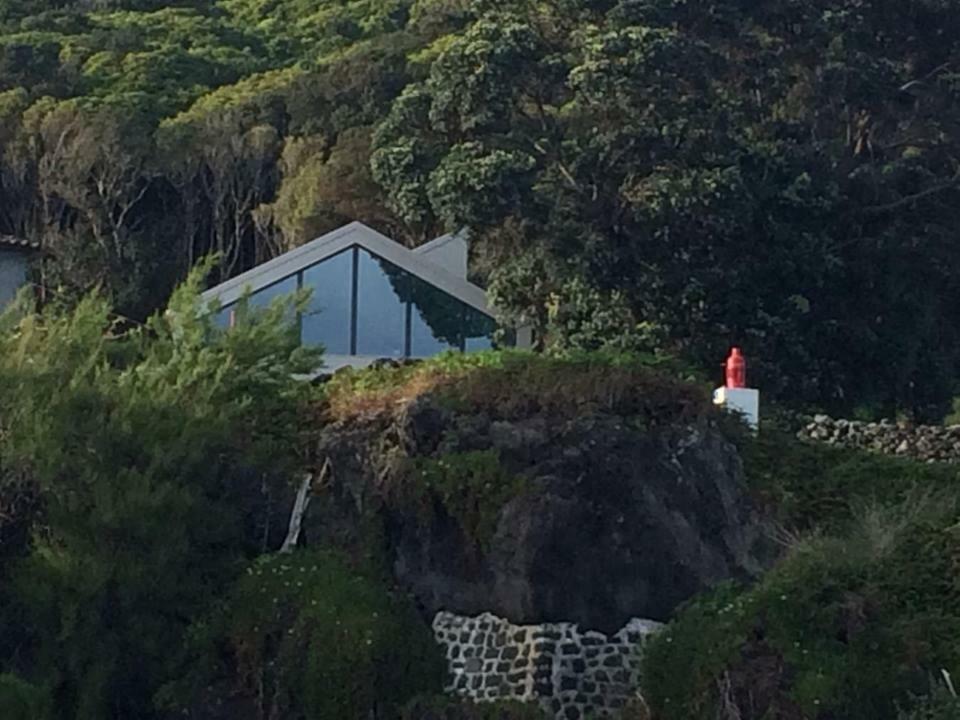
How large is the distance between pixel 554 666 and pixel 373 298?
9119 millimetres

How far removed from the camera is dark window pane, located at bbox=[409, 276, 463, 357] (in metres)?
26.0

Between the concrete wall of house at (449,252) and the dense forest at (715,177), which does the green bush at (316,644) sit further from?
the concrete wall of house at (449,252)

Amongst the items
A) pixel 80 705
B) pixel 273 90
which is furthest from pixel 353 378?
pixel 273 90

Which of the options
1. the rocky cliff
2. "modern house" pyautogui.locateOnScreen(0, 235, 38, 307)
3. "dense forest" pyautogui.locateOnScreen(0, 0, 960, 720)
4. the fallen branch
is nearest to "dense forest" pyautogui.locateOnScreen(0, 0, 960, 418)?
"dense forest" pyautogui.locateOnScreen(0, 0, 960, 720)

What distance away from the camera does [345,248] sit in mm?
25500

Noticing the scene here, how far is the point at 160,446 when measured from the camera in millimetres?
18047

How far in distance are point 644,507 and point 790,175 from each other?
26.8ft

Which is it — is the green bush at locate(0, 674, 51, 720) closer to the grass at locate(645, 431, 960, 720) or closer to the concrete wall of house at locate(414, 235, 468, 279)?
the grass at locate(645, 431, 960, 720)

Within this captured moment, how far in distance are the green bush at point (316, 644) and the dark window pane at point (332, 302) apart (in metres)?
7.61

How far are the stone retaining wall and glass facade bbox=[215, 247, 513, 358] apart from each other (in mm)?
6225

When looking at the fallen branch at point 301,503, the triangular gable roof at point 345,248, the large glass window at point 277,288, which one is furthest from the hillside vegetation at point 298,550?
the triangular gable roof at point 345,248

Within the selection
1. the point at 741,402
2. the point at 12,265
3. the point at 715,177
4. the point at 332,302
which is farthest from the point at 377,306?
the point at 12,265

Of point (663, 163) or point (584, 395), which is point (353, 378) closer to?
point (584, 395)

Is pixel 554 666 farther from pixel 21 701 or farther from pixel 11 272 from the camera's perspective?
pixel 11 272
